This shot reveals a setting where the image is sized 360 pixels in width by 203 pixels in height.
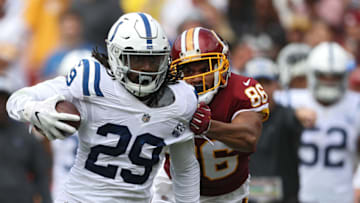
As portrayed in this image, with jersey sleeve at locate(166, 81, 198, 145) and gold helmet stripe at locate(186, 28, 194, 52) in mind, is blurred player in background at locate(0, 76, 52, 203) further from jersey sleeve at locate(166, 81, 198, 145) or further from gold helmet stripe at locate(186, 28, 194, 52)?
jersey sleeve at locate(166, 81, 198, 145)

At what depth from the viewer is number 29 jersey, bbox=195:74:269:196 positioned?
5.15 m

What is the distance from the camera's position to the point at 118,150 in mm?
4285

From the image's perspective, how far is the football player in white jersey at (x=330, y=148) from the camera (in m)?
7.77

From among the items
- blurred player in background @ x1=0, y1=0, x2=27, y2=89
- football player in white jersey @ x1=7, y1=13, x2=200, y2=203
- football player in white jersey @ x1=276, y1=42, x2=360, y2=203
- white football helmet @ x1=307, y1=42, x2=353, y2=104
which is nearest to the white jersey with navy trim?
football player in white jersey @ x1=7, y1=13, x2=200, y2=203

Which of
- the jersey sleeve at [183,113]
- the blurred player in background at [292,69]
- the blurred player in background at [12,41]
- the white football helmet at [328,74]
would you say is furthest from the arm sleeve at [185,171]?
the blurred player in background at [12,41]

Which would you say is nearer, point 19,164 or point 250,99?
point 250,99

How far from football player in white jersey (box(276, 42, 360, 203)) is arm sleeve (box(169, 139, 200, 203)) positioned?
10.6 ft

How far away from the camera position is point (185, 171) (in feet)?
15.0

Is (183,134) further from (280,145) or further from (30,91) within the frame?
(280,145)

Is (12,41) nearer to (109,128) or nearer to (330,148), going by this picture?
(330,148)

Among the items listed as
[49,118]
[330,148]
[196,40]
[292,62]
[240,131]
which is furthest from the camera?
[292,62]

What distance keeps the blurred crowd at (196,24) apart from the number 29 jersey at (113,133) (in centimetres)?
396

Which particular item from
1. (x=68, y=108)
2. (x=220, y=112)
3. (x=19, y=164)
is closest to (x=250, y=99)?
(x=220, y=112)

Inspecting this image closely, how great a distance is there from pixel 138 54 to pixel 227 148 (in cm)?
118
